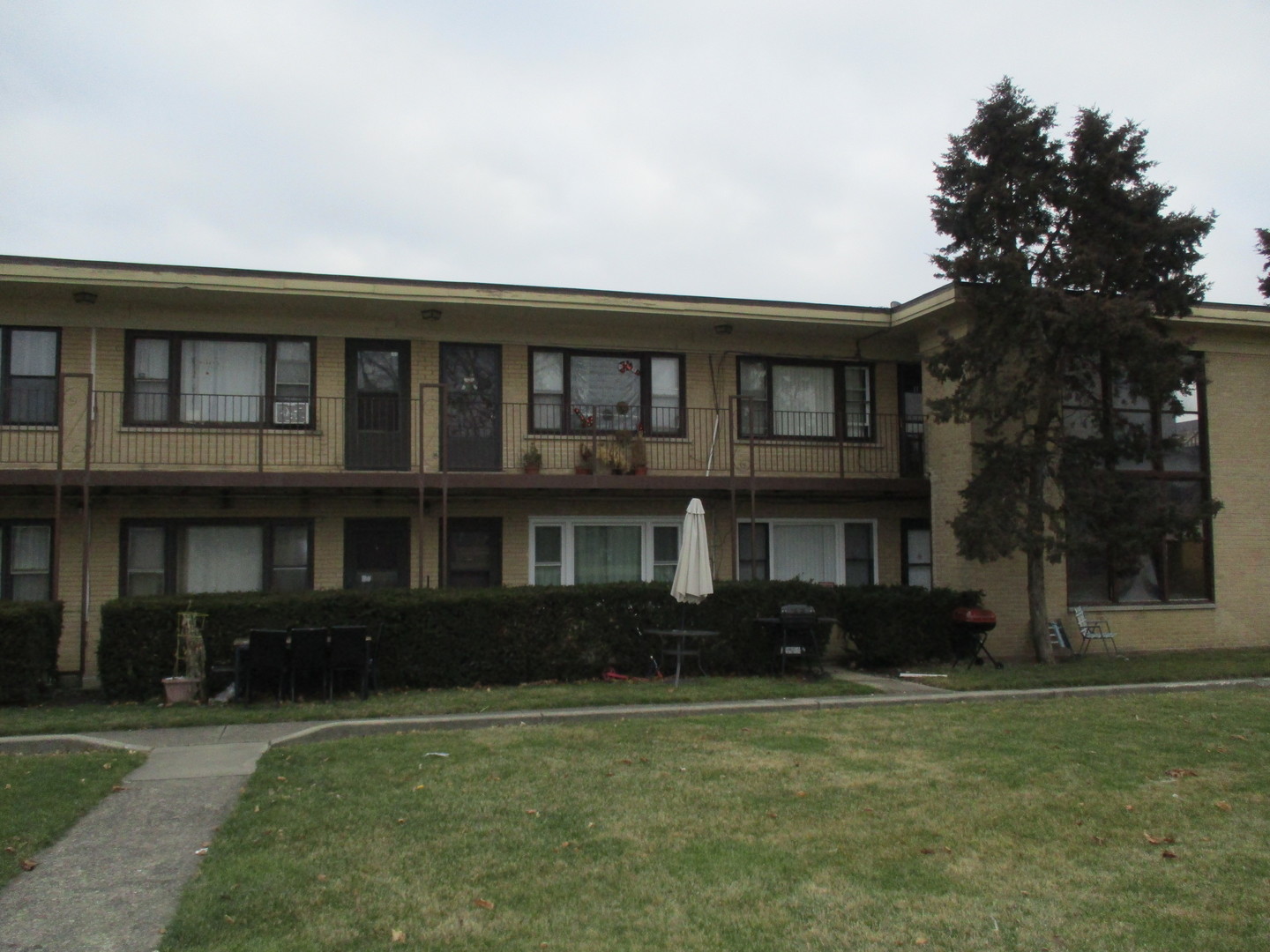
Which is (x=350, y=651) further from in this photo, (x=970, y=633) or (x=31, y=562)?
(x=970, y=633)

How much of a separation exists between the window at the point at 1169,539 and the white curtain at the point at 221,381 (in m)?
12.3

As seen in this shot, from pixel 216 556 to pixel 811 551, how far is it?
932 cm

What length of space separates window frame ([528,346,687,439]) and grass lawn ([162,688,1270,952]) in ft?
26.6

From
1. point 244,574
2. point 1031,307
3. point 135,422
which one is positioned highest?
point 1031,307

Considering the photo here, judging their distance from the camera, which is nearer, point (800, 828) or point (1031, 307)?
point (800, 828)

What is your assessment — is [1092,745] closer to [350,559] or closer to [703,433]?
[703,433]

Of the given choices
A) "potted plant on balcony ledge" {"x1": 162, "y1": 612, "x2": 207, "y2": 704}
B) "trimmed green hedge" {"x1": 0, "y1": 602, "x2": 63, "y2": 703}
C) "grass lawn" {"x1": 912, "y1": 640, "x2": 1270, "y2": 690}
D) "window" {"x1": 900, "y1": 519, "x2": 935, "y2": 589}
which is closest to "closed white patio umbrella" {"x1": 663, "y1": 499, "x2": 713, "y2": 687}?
"grass lawn" {"x1": 912, "y1": 640, "x2": 1270, "y2": 690}

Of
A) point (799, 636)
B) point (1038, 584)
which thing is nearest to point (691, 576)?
point (799, 636)

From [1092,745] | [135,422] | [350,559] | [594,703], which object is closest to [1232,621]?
[1092,745]

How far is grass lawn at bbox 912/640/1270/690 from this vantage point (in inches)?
524

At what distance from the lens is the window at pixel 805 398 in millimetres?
18250

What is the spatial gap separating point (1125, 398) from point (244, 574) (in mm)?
13757

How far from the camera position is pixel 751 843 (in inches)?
254

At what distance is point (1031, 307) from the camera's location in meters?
14.4
